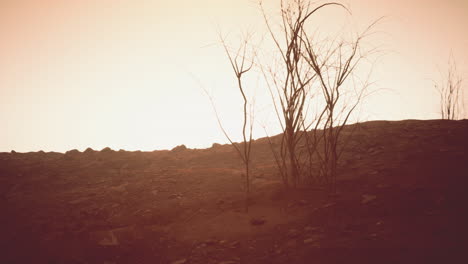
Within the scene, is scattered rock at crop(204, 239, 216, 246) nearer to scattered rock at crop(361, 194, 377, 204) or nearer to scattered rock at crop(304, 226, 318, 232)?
scattered rock at crop(304, 226, 318, 232)

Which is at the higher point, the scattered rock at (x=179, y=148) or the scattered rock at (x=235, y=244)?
the scattered rock at (x=179, y=148)

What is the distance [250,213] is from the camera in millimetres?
3830

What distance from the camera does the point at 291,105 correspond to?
408 centimetres

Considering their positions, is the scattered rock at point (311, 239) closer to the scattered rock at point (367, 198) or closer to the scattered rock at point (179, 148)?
the scattered rock at point (367, 198)

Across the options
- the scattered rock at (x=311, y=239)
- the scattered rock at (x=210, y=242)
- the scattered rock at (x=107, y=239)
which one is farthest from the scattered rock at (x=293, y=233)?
the scattered rock at (x=107, y=239)

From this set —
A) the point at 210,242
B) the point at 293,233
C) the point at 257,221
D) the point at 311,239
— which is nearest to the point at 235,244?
the point at 210,242

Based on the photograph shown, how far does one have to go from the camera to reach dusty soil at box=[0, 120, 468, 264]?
2.75 m

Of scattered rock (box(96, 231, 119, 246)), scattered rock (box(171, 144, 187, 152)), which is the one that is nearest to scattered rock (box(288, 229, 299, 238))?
scattered rock (box(96, 231, 119, 246))

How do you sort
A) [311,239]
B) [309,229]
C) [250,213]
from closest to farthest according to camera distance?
[311,239]
[309,229]
[250,213]

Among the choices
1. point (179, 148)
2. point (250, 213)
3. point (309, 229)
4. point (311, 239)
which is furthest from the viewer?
point (179, 148)

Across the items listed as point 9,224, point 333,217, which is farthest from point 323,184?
point 9,224

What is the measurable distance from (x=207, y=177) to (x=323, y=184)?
2050mm

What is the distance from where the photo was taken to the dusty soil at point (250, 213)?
9.03 feet

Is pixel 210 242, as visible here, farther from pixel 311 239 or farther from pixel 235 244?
pixel 311 239
